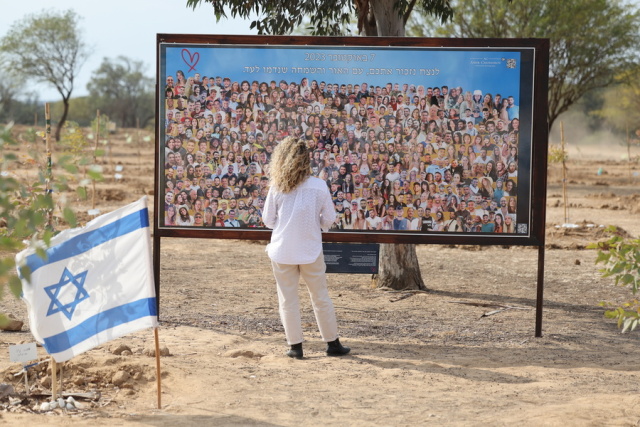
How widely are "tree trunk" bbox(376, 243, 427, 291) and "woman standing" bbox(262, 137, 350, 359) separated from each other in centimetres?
341

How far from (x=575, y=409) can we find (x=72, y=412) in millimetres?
2999

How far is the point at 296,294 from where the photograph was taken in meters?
6.89

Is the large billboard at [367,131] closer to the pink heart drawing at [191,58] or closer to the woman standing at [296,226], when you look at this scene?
the pink heart drawing at [191,58]

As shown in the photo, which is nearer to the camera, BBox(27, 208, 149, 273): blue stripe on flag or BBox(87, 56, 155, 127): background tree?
BBox(27, 208, 149, 273): blue stripe on flag

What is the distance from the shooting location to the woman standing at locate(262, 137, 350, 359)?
Answer: 22.0 feet

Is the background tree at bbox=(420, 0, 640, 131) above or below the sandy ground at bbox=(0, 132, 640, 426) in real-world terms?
above

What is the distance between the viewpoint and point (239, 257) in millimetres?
13008

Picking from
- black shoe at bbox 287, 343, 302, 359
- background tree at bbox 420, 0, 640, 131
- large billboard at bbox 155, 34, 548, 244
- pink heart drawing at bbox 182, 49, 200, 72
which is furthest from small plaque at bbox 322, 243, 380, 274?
background tree at bbox 420, 0, 640, 131

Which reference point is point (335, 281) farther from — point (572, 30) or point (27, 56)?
point (27, 56)

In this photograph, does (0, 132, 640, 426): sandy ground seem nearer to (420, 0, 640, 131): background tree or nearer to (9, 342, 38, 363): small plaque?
(9, 342, 38, 363): small plaque

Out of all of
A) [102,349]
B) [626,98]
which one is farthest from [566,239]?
[626,98]

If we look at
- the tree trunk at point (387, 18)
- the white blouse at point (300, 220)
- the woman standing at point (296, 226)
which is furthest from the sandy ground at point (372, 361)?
the tree trunk at point (387, 18)

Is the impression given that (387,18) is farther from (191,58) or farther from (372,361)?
(372,361)

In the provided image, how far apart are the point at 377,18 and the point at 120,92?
65717 mm
